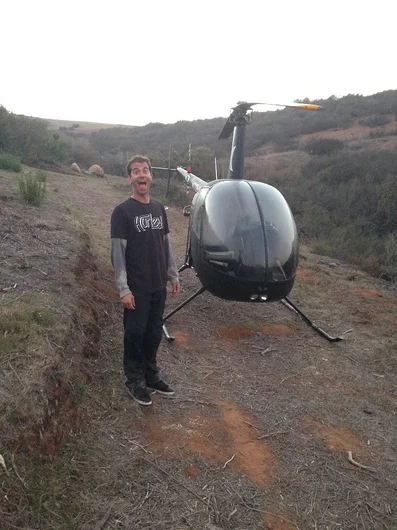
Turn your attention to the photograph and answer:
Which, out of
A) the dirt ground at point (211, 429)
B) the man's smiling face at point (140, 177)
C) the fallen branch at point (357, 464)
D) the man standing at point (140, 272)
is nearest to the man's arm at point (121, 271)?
the man standing at point (140, 272)

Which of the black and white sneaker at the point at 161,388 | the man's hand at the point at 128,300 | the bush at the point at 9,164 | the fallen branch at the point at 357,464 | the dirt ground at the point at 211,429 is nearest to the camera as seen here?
the dirt ground at the point at 211,429

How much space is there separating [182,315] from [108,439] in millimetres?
2782

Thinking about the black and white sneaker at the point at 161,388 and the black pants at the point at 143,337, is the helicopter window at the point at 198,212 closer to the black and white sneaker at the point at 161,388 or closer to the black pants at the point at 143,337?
the black pants at the point at 143,337

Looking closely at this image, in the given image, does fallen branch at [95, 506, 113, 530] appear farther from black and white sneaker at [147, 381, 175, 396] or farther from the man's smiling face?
the man's smiling face

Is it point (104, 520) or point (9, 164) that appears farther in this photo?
point (9, 164)

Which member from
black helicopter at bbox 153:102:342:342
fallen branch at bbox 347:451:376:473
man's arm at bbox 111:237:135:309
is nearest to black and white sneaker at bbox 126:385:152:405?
man's arm at bbox 111:237:135:309

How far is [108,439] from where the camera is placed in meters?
3.20

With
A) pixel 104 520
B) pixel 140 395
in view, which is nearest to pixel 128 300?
pixel 140 395

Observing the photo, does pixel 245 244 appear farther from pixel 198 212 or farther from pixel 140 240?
pixel 140 240

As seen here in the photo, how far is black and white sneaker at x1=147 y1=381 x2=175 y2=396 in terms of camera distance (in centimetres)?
392

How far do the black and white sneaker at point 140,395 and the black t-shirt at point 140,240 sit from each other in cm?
81

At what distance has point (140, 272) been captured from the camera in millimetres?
3641

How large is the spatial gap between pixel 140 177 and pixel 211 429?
6.71ft

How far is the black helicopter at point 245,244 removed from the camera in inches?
177
